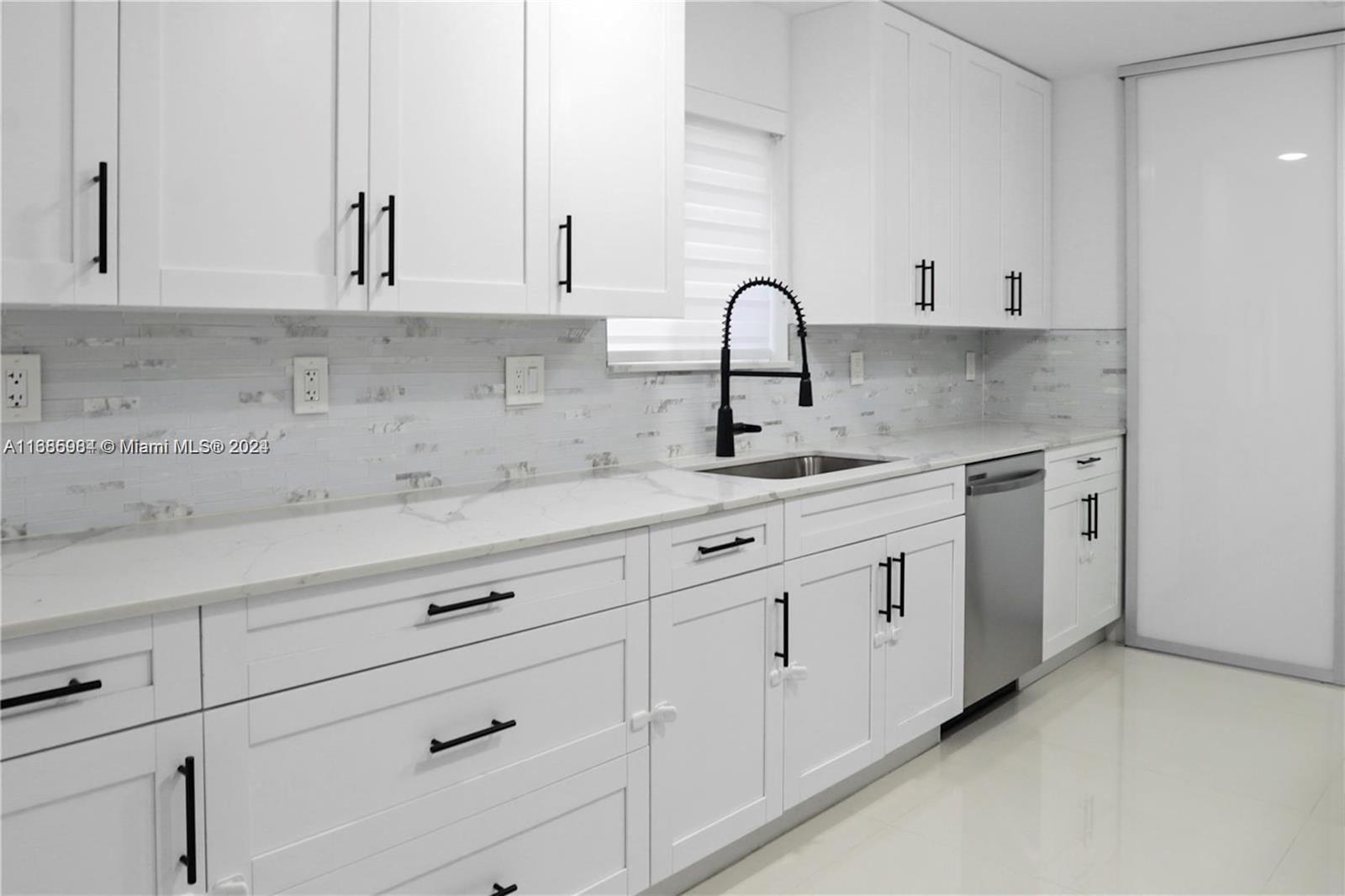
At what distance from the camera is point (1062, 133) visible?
14.3 ft

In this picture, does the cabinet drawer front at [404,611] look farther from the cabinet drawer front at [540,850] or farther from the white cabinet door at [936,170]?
the white cabinet door at [936,170]

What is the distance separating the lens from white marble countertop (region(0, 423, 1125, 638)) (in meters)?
1.43

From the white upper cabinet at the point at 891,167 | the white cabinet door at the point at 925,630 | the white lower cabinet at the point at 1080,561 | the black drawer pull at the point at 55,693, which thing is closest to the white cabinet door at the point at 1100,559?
the white lower cabinet at the point at 1080,561

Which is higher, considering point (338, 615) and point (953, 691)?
point (338, 615)

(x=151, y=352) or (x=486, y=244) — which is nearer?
(x=151, y=352)

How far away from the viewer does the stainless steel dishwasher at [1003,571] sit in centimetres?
321

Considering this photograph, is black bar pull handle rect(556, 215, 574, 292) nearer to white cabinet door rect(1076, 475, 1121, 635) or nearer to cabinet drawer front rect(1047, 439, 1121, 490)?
cabinet drawer front rect(1047, 439, 1121, 490)

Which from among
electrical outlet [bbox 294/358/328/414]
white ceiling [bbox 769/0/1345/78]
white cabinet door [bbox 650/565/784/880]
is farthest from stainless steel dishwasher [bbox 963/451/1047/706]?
electrical outlet [bbox 294/358/328/414]

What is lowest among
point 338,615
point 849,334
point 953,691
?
point 953,691

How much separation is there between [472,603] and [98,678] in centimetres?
58

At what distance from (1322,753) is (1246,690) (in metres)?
0.60

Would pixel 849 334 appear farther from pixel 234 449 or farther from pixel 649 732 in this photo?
pixel 234 449

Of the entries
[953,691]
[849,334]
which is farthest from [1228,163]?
[953,691]

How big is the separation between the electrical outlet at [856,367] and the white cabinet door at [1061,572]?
2.58ft
